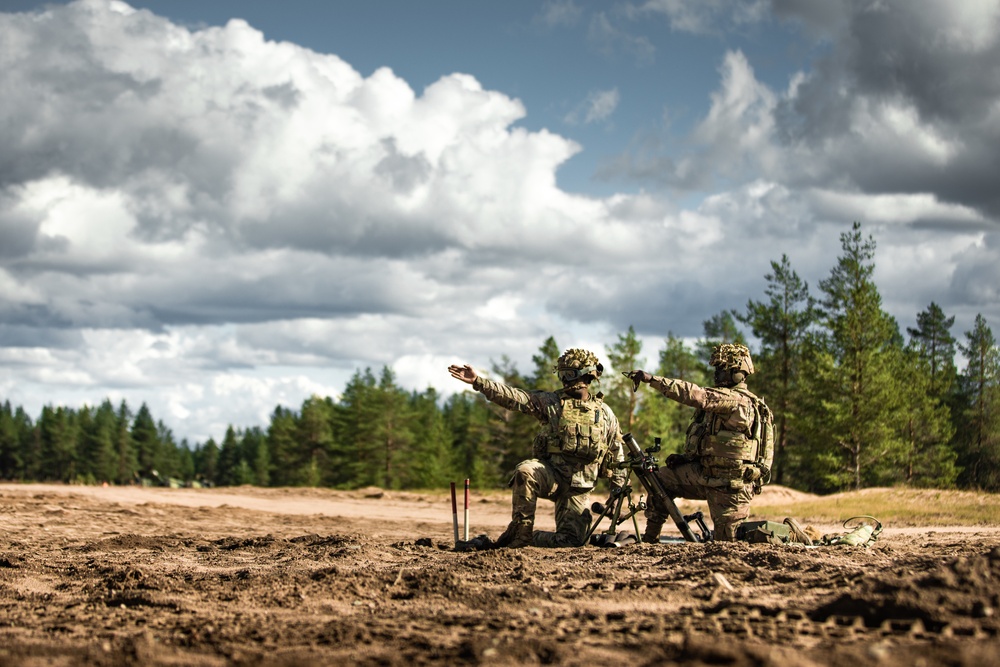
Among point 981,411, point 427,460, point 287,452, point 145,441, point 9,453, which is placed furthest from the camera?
point 145,441

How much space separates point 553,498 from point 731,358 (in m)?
2.81

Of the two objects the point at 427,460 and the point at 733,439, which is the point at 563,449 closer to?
the point at 733,439

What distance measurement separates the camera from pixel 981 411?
59.4m

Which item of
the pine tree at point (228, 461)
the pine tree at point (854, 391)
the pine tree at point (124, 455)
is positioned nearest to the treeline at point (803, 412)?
the pine tree at point (854, 391)

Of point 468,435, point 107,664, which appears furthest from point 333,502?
point 468,435

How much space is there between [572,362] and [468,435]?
76.2 metres

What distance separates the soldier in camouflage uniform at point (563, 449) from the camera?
1207 centimetres

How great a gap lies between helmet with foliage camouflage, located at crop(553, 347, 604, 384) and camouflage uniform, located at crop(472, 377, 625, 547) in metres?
0.26

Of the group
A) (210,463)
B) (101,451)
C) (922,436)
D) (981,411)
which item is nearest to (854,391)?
(922,436)

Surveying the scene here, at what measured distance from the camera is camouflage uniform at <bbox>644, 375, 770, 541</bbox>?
12172mm

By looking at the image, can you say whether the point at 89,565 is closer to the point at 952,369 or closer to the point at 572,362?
the point at 572,362

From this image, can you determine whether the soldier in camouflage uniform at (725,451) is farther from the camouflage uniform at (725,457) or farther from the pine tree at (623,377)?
the pine tree at (623,377)

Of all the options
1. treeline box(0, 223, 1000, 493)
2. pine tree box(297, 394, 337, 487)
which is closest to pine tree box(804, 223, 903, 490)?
treeline box(0, 223, 1000, 493)

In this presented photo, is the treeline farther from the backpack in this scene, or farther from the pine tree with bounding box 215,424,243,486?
the pine tree with bounding box 215,424,243,486
